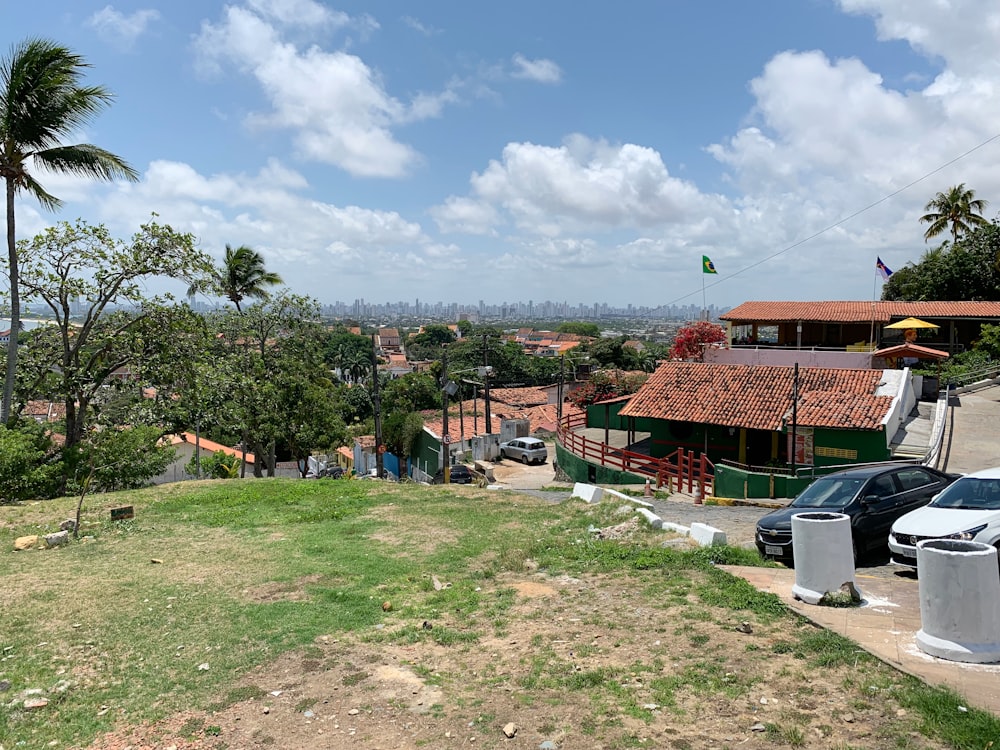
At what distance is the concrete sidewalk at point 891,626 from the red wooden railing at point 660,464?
31.4 ft

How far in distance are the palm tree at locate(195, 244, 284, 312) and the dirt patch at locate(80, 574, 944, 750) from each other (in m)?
28.9

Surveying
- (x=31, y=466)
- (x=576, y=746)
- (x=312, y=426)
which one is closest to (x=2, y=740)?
(x=576, y=746)

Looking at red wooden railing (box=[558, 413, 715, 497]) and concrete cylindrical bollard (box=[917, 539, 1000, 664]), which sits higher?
concrete cylindrical bollard (box=[917, 539, 1000, 664])

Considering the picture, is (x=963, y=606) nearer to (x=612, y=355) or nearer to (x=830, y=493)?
(x=830, y=493)

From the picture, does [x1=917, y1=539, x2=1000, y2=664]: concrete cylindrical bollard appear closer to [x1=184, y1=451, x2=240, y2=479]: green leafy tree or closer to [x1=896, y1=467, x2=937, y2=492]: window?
[x1=896, y1=467, x2=937, y2=492]: window

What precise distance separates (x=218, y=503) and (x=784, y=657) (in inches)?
548

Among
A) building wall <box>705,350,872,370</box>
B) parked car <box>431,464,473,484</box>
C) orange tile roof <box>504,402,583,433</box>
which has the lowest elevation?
parked car <box>431,464,473,484</box>

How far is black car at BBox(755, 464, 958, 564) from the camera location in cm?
984

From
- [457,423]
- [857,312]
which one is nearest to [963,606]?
[857,312]

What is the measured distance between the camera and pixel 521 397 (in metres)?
62.0

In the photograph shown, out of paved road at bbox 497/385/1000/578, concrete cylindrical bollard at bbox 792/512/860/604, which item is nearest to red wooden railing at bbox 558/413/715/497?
paved road at bbox 497/385/1000/578

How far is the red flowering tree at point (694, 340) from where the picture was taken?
105ft

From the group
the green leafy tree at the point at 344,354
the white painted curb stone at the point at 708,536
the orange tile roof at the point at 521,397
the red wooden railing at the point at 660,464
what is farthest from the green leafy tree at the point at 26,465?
the green leafy tree at the point at 344,354

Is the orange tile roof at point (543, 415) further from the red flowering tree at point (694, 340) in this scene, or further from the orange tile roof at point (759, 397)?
the orange tile roof at point (759, 397)
